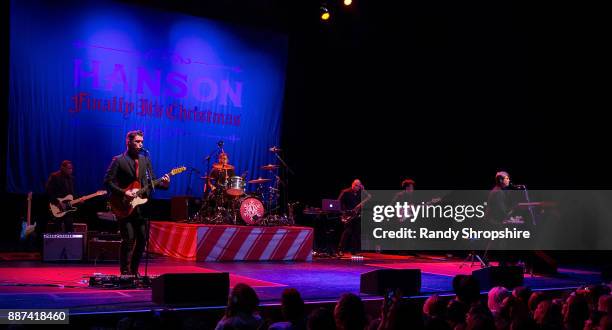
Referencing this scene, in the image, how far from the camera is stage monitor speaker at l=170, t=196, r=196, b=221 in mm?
15023

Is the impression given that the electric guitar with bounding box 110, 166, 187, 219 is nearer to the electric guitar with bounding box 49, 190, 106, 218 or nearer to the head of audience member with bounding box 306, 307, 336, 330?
the head of audience member with bounding box 306, 307, 336, 330

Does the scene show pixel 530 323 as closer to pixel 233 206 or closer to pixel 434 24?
pixel 233 206

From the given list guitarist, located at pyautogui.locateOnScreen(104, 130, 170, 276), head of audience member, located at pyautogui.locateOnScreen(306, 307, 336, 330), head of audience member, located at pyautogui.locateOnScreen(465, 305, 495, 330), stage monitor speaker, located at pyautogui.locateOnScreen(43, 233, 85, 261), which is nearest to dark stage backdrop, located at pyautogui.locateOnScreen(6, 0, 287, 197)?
stage monitor speaker, located at pyautogui.locateOnScreen(43, 233, 85, 261)

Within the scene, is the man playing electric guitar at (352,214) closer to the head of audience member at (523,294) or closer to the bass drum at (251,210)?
the bass drum at (251,210)

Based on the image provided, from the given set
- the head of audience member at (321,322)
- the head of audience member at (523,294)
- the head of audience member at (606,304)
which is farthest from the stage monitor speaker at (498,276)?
the head of audience member at (321,322)

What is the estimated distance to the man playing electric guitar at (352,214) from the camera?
1570cm

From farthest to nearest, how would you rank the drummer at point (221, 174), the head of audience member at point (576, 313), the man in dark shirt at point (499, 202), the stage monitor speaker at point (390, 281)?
the drummer at point (221, 174) → the man in dark shirt at point (499, 202) → the stage monitor speaker at point (390, 281) → the head of audience member at point (576, 313)

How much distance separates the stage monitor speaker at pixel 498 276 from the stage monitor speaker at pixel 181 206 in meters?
7.39

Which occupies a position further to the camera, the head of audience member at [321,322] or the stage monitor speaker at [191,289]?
the stage monitor speaker at [191,289]

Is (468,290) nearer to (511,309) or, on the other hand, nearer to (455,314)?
(511,309)

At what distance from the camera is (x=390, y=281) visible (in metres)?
8.47

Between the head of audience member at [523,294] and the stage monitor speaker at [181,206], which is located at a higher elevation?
the stage monitor speaker at [181,206]

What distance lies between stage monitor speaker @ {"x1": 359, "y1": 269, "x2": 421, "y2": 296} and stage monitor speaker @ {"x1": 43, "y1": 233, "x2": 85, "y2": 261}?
5.98 metres

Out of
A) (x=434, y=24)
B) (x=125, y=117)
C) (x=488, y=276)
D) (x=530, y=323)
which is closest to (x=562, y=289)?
(x=488, y=276)
